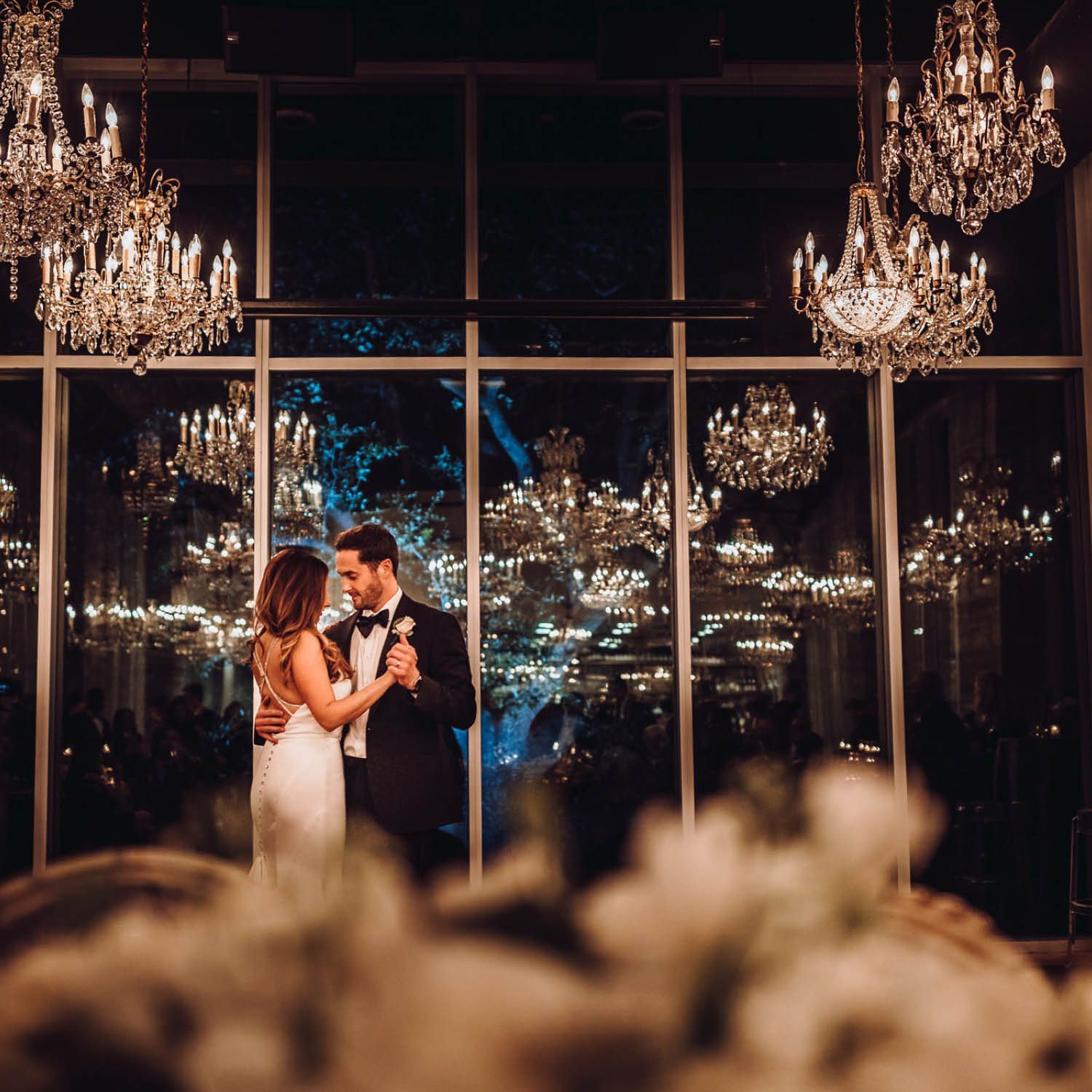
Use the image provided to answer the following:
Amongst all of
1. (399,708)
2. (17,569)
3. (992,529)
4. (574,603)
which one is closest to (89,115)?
(399,708)

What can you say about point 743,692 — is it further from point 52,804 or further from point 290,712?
point 52,804

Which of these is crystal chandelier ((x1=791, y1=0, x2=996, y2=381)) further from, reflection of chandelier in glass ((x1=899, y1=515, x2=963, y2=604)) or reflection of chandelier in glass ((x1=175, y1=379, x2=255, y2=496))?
reflection of chandelier in glass ((x1=175, y1=379, x2=255, y2=496))

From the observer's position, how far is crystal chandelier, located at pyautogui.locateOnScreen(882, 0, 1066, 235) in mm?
3371

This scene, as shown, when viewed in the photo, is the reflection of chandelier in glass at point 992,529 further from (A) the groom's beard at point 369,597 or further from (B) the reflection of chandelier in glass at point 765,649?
(A) the groom's beard at point 369,597

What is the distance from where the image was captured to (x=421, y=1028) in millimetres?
393

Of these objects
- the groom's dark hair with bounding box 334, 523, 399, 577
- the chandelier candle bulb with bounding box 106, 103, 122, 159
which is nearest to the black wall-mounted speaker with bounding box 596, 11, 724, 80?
the chandelier candle bulb with bounding box 106, 103, 122, 159

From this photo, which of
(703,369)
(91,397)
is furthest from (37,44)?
(703,369)

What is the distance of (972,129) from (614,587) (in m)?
2.61

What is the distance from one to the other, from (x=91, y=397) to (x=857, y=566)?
372 cm

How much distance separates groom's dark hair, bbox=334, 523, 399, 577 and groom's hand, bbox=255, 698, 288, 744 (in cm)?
52

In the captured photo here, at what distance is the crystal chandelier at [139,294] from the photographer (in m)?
4.12

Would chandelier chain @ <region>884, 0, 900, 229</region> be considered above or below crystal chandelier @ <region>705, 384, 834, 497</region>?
above

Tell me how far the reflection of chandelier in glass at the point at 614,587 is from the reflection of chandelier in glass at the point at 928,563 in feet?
4.08

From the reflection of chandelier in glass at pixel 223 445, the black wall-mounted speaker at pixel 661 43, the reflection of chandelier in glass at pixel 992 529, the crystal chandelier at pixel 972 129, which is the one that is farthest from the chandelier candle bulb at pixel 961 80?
the reflection of chandelier in glass at pixel 223 445
